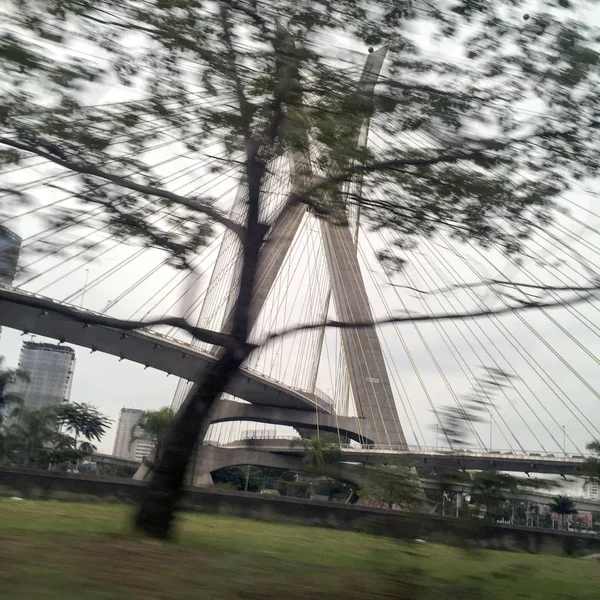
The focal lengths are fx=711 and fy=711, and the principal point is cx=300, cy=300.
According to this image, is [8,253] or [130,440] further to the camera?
[130,440]

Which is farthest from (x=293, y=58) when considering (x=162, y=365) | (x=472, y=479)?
(x=162, y=365)

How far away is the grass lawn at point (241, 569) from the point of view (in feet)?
10.8

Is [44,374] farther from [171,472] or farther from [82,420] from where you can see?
[171,472]

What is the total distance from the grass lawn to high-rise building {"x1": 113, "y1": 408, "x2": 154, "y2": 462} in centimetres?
50

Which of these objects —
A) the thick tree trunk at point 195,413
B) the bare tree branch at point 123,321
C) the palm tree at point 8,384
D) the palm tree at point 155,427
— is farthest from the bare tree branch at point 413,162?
the palm tree at point 8,384

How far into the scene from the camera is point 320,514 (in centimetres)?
790

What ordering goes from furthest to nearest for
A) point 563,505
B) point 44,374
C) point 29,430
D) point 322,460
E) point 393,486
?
point 44,374, point 29,430, point 563,505, point 322,460, point 393,486

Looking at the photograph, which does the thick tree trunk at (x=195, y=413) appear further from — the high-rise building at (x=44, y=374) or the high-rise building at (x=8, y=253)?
the high-rise building at (x=44, y=374)

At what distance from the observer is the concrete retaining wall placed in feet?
11.8

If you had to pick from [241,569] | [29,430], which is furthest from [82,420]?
[241,569]

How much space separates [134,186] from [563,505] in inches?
140

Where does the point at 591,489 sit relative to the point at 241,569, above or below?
above

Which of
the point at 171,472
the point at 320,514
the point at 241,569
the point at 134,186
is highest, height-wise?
the point at 134,186

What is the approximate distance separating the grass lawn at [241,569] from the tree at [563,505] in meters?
0.46
